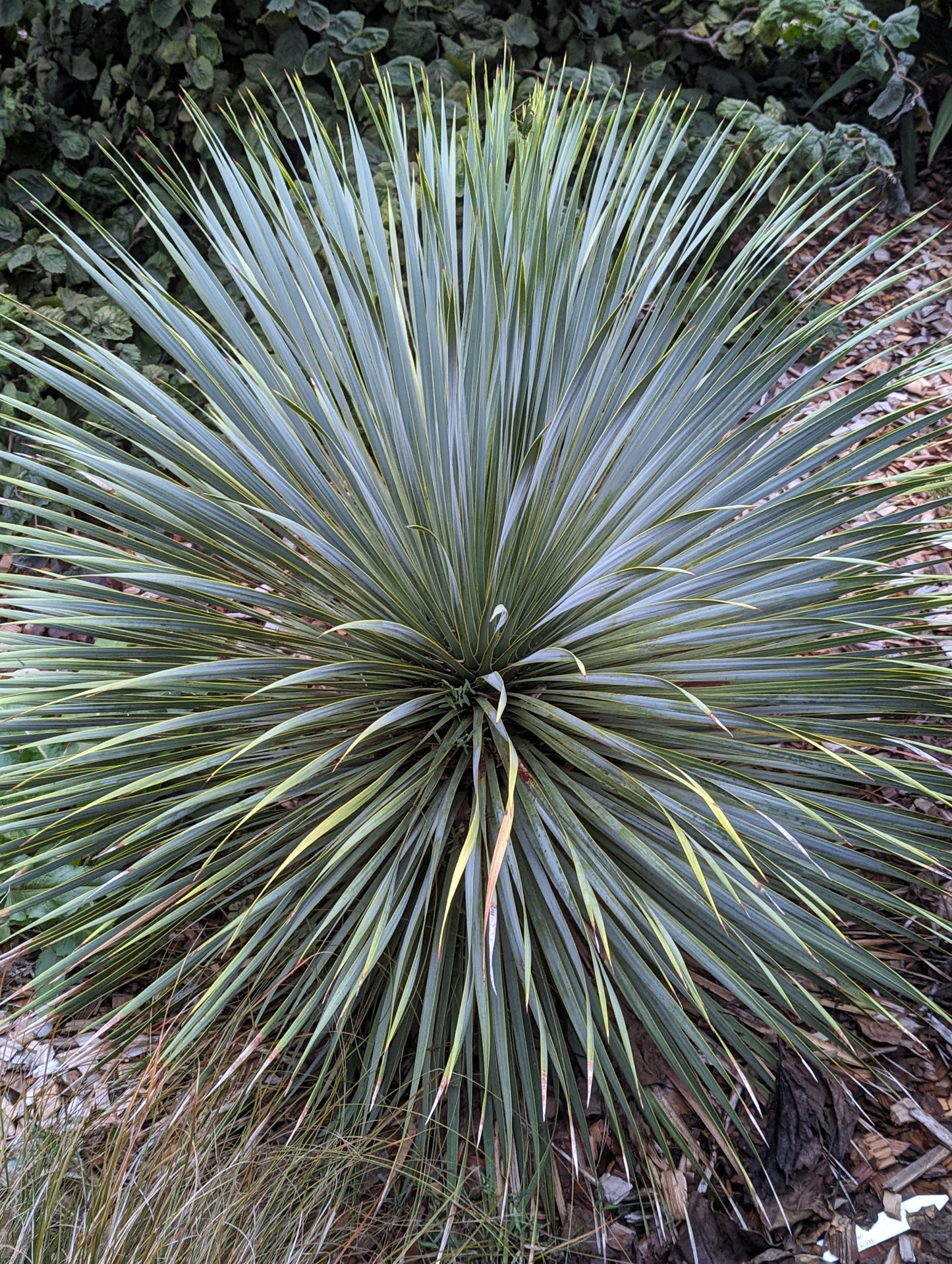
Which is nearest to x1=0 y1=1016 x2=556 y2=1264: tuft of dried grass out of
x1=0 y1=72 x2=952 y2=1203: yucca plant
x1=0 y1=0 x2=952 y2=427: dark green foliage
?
x1=0 y1=72 x2=952 y2=1203: yucca plant

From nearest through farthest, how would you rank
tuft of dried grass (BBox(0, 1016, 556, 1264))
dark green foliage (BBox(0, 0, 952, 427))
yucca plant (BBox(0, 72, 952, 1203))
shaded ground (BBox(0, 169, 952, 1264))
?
tuft of dried grass (BBox(0, 1016, 556, 1264)) < yucca plant (BBox(0, 72, 952, 1203)) < shaded ground (BBox(0, 169, 952, 1264)) < dark green foliage (BBox(0, 0, 952, 427))

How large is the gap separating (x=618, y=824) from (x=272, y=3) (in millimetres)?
2966

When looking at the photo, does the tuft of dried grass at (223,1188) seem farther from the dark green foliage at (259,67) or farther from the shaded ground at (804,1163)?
the dark green foliage at (259,67)

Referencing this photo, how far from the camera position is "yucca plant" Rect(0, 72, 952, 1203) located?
1725 mm

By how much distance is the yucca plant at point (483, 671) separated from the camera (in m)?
1.72

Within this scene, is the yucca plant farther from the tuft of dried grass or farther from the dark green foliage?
the dark green foliage

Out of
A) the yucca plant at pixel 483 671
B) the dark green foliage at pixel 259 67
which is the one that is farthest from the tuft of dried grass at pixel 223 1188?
the dark green foliage at pixel 259 67

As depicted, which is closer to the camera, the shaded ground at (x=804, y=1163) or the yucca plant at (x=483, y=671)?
the yucca plant at (x=483, y=671)

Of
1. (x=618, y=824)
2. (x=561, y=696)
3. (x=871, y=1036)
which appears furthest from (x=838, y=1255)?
(x=561, y=696)

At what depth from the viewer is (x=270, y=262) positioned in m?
2.10

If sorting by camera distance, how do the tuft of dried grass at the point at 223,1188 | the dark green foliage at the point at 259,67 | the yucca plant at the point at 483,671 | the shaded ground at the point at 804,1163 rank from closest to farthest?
the tuft of dried grass at the point at 223,1188, the yucca plant at the point at 483,671, the shaded ground at the point at 804,1163, the dark green foliage at the point at 259,67

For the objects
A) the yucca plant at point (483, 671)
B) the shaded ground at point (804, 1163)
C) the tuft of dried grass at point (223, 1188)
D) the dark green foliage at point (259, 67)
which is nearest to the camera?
the tuft of dried grass at point (223, 1188)

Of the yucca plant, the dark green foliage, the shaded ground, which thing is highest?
the dark green foliage

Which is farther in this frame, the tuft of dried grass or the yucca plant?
the yucca plant
